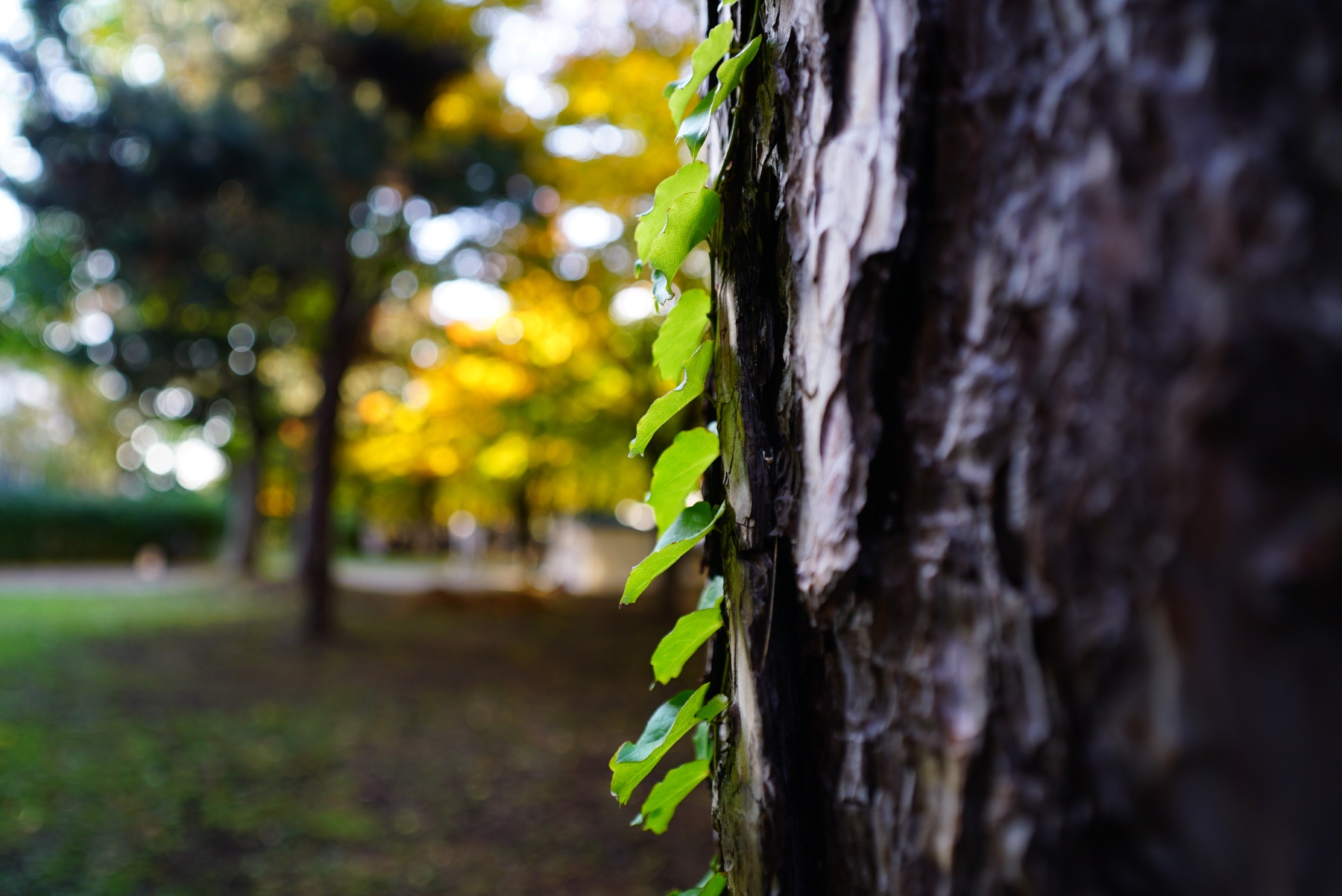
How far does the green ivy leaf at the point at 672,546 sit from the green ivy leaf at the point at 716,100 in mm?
336

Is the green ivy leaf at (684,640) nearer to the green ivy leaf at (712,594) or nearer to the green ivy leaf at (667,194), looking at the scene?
the green ivy leaf at (712,594)

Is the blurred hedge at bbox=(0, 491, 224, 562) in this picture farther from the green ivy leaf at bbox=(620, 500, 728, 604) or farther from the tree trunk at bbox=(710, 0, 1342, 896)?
the tree trunk at bbox=(710, 0, 1342, 896)

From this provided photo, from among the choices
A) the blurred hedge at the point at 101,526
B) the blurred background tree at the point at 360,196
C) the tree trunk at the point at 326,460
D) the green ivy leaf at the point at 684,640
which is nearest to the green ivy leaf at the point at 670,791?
the green ivy leaf at the point at 684,640

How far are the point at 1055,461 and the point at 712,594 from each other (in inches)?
18.9

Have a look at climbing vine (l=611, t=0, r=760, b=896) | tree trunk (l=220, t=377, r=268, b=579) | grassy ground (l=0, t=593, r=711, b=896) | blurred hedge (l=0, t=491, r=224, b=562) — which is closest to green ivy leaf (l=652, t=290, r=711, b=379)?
climbing vine (l=611, t=0, r=760, b=896)

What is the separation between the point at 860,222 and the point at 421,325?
1477 cm

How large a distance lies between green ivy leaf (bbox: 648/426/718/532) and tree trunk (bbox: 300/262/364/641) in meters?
10.6

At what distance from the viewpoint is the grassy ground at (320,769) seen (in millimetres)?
4371

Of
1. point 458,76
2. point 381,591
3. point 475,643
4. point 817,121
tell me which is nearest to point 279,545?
point 381,591

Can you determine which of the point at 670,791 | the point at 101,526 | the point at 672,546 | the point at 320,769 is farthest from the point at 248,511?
the point at 672,546

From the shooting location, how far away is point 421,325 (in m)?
14.6

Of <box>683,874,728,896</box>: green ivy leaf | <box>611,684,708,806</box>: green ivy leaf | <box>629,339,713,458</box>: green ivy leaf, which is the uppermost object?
<box>629,339,713,458</box>: green ivy leaf

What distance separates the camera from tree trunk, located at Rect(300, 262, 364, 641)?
1065 cm

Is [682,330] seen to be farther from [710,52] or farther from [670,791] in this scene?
[670,791]
